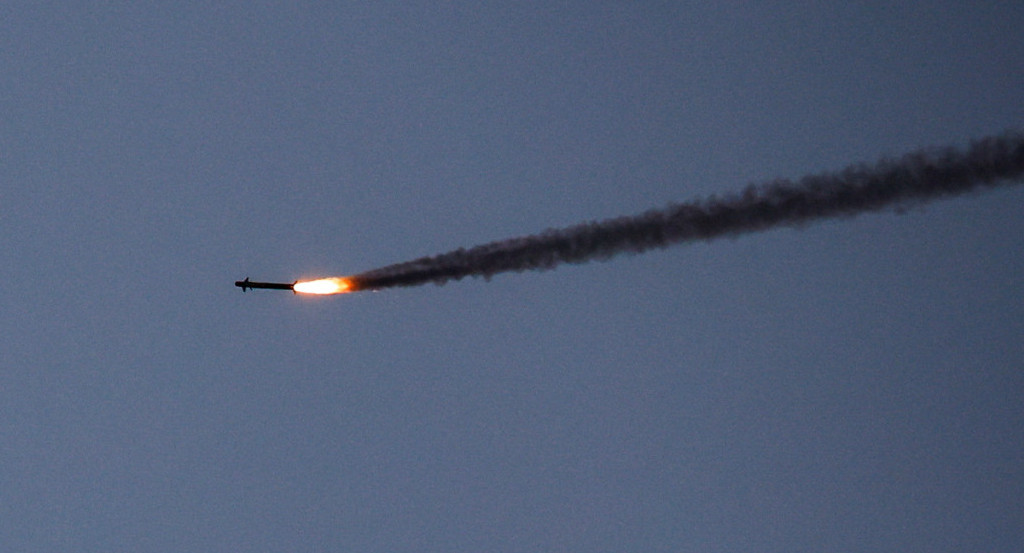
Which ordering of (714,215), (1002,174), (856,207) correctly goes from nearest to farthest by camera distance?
(1002,174), (856,207), (714,215)

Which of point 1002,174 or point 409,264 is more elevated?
point 409,264

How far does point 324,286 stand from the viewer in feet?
167

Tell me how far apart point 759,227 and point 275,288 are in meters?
20.6

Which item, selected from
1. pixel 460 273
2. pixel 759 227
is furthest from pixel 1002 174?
pixel 460 273

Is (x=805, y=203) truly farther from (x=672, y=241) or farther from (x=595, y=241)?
(x=595, y=241)

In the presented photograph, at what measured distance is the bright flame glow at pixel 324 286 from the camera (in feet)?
164

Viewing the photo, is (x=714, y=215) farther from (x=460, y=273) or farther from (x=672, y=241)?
(x=460, y=273)

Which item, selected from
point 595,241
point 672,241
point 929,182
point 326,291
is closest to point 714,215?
point 672,241

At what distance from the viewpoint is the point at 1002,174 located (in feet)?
119

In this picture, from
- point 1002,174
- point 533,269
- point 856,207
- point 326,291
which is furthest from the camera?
point 326,291

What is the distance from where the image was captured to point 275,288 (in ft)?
172

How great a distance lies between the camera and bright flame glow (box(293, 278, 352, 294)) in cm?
5009

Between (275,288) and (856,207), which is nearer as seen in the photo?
(856,207)

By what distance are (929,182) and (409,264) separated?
19499 millimetres
